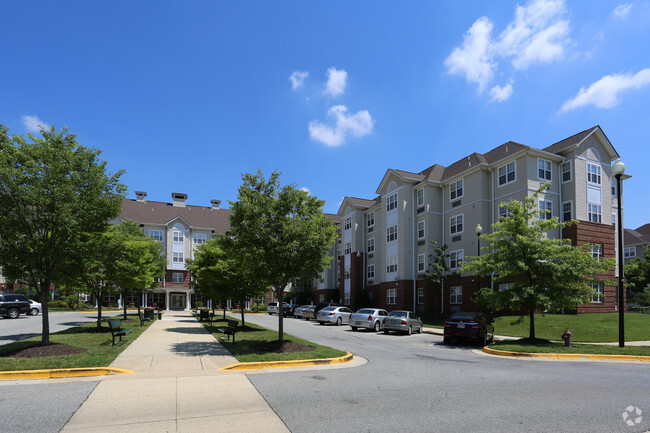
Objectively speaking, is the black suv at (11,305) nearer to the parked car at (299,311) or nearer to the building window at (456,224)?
the parked car at (299,311)

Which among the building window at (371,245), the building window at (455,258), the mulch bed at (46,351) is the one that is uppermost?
the building window at (371,245)

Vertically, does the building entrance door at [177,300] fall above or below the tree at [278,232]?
below

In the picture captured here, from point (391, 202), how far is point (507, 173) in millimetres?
12420

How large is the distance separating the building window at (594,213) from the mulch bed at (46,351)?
1271 inches

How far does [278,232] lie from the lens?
50.1 ft

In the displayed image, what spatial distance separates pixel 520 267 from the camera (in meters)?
18.5

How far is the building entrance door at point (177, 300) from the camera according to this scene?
211 ft

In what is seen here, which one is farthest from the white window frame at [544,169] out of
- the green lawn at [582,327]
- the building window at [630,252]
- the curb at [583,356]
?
the building window at [630,252]

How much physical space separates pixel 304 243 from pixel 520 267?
9.44 meters

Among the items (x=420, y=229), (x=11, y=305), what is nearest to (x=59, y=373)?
(x=11, y=305)

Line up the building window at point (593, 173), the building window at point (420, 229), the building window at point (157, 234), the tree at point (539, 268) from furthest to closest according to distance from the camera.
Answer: the building window at point (157, 234) < the building window at point (420, 229) < the building window at point (593, 173) < the tree at point (539, 268)

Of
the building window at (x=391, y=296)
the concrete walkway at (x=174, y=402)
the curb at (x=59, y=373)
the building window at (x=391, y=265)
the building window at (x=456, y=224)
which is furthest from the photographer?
the building window at (x=391, y=265)

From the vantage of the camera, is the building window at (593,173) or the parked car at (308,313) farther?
the parked car at (308,313)

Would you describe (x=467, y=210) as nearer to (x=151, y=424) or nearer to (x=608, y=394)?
(x=608, y=394)
